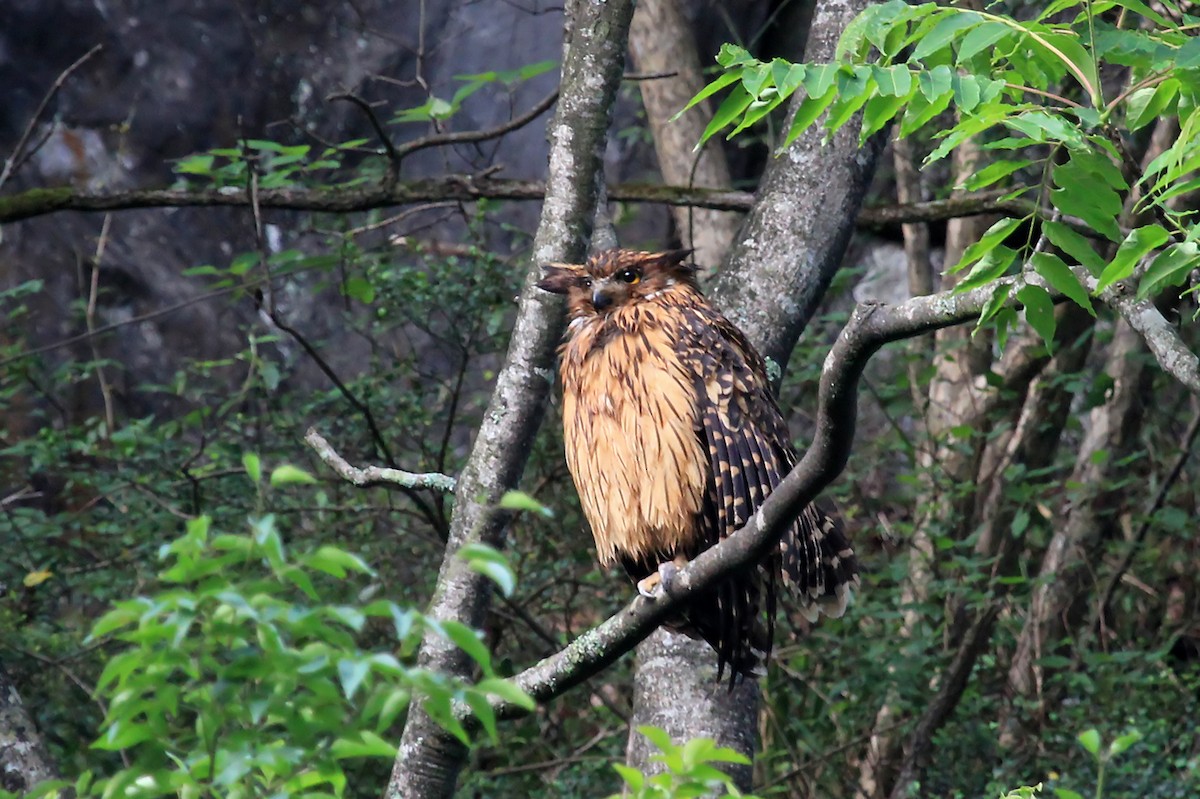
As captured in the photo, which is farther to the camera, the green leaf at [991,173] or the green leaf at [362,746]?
the green leaf at [991,173]

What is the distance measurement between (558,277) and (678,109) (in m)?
2.92

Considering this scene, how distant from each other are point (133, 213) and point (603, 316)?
18.1ft

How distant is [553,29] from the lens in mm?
8352

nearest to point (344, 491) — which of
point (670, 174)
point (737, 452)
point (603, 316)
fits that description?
point (670, 174)

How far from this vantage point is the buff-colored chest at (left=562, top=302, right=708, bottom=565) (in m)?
→ 3.24

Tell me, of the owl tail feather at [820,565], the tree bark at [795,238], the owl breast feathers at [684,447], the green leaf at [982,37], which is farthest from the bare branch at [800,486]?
the tree bark at [795,238]

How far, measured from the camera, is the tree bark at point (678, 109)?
5.98 metres

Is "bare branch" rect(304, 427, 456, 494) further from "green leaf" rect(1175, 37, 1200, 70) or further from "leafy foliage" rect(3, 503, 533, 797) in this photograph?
"green leaf" rect(1175, 37, 1200, 70)

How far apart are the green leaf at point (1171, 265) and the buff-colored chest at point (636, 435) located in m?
1.38

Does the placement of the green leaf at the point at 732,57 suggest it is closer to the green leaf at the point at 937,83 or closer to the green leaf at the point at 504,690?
the green leaf at the point at 937,83

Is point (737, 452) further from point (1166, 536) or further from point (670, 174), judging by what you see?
point (1166, 536)

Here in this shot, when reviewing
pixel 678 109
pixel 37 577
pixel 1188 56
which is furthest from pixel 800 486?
pixel 678 109

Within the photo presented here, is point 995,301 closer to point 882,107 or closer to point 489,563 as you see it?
point 882,107

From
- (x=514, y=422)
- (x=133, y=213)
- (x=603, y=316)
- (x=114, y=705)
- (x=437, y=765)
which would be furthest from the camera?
(x=133, y=213)
